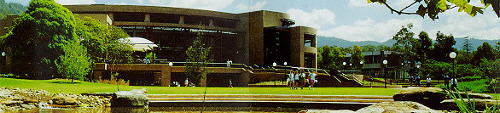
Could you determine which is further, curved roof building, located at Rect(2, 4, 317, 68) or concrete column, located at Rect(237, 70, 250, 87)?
curved roof building, located at Rect(2, 4, 317, 68)

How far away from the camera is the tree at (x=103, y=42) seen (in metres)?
22.0

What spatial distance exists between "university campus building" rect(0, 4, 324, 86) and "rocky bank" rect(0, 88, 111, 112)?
52.5 ft

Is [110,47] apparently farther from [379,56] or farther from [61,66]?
[379,56]

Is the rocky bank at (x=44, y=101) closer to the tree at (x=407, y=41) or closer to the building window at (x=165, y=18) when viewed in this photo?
the building window at (x=165, y=18)

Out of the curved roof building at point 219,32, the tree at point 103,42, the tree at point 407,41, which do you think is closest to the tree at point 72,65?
the tree at point 103,42

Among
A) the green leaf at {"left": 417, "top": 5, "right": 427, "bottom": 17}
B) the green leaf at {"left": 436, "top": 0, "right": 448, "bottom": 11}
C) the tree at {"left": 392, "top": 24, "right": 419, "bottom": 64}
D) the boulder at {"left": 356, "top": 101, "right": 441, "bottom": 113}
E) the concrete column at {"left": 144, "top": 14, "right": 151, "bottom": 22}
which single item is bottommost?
the boulder at {"left": 356, "top": 101, "right": 441, "bottom": 113}

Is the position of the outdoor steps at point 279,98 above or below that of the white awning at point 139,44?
below

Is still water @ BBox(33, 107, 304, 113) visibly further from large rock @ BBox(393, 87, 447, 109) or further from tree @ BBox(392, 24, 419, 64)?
tree @ BBox(392, 24, 419, 64)

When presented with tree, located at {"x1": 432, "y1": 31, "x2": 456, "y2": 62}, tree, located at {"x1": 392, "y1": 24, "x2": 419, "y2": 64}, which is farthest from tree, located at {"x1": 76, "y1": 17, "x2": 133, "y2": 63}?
tree, located at {"x1": 392, "y1": 24, "x2": 419, "y2": 64}

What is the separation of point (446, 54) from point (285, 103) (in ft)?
87.3

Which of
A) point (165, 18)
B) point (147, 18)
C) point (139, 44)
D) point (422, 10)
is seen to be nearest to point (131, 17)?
point (147, 18)

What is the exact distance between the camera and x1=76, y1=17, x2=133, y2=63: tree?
22047 mm

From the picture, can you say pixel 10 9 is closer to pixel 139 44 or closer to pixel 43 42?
pixel 43 42

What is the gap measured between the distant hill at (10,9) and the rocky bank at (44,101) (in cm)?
963
